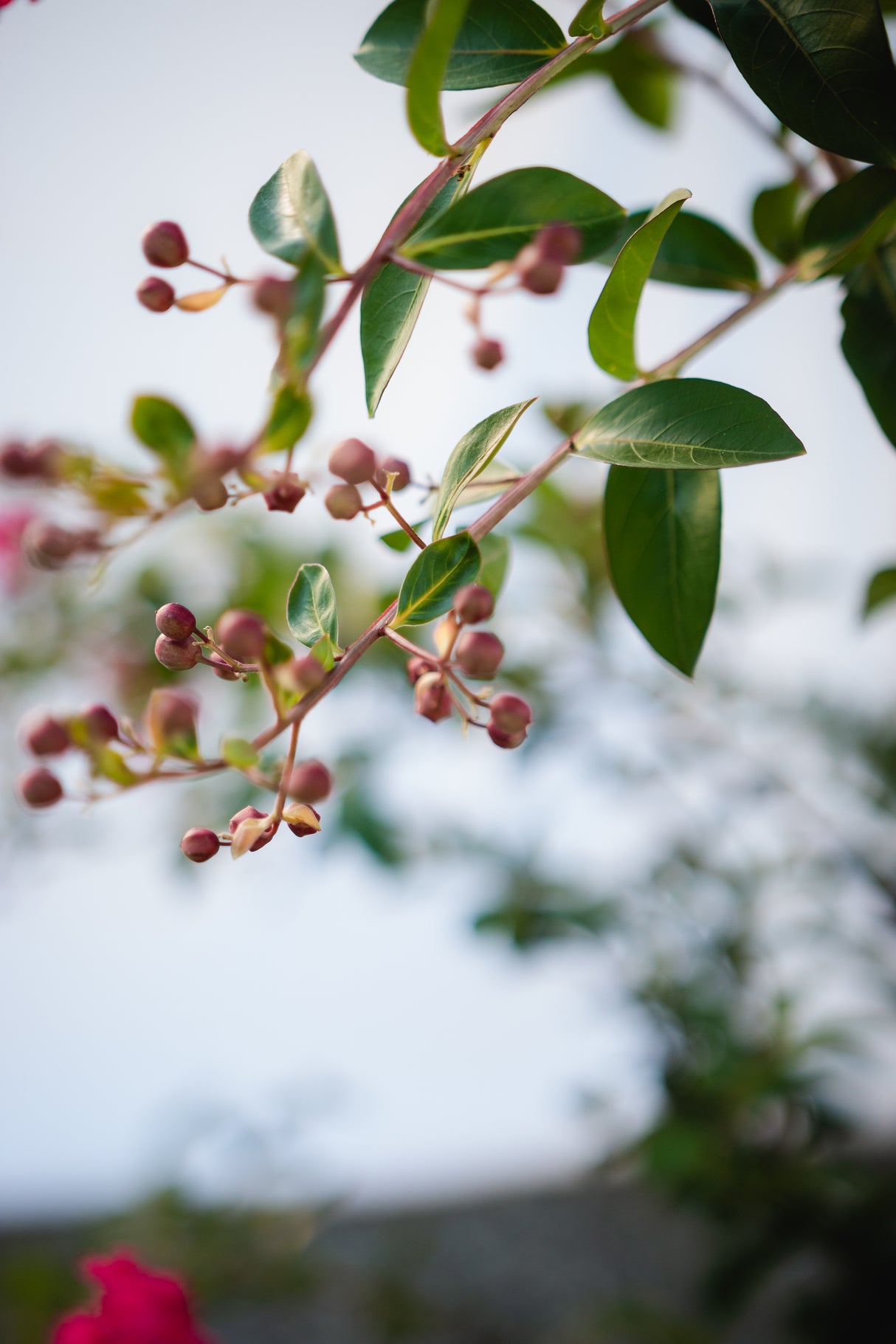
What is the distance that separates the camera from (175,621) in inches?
7.2

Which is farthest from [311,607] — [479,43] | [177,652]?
[479,43]

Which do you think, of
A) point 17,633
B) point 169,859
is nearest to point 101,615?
point 17,633

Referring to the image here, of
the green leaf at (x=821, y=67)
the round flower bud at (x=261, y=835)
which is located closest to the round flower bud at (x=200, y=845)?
the round flower bud at (x=261, y=835)

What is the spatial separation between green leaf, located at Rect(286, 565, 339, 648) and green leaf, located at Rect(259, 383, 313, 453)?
0.07 meters

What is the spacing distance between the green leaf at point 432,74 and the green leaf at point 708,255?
0.15 m

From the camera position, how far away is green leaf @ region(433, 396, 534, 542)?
19cm

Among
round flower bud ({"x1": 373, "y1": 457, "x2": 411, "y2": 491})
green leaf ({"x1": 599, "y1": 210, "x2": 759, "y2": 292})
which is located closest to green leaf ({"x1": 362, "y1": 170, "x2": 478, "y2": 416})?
round flower bud ({"x1": 373, "y1": 457, "x2": 411, "y2": 491})

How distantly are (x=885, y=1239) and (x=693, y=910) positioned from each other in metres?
0.35

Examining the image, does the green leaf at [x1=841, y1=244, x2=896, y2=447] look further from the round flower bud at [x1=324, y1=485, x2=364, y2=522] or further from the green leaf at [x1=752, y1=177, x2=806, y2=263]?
the round flower bud at [x1=324, y1=485, x2=364, y2=522]

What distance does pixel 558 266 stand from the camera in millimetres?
156

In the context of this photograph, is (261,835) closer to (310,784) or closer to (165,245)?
(310,784)

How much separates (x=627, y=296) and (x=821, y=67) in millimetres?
68

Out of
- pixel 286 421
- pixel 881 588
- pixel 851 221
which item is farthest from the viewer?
pixel 881 588

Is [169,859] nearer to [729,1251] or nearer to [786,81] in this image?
[729,1251]
